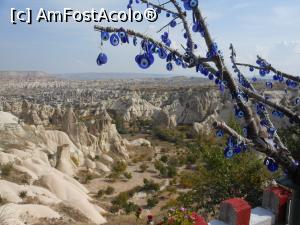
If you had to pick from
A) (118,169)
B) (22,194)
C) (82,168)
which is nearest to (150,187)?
(118,169)

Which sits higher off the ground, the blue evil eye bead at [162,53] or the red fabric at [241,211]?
the blue evil eye bead at [162,53]

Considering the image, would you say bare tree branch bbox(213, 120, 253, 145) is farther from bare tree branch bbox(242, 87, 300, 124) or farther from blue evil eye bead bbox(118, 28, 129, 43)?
blue evil eye bead bbox(118, 28, 129, 43)

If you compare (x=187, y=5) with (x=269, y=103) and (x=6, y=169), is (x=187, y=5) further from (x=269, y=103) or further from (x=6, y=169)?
(x=6, y=169)

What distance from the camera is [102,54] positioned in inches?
114

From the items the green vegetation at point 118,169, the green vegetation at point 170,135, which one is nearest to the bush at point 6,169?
the green vegetation at point 118,169

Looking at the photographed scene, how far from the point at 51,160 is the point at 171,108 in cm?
3434

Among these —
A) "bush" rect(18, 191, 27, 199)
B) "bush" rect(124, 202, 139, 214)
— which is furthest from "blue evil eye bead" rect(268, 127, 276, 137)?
"bush" rect(124, 202, 139, 214)

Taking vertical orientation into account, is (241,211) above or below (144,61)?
below

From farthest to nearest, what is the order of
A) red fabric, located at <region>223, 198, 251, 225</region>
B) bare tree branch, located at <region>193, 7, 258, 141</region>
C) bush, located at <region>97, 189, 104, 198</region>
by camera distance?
bush, located at <region>97, 189, 104, 198</region> < red fabric, located at <region>223, 198, 251, 225</region> < bare tree branch, located at <region>193, 7, 258, 141</region>

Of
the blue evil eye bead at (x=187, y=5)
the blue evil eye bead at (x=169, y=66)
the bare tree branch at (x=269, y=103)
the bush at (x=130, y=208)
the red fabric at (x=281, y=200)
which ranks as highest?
the blue evil eye bead at (x=187, y=5)

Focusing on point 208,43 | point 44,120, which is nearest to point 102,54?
point 208,43

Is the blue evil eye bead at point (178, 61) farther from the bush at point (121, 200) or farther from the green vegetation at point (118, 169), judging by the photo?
the green vegetation at point (118, 169)

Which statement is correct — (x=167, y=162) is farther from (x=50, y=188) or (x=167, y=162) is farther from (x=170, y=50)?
(x=170, y=50)

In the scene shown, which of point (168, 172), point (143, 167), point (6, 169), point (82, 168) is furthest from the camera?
point (143, 167)
